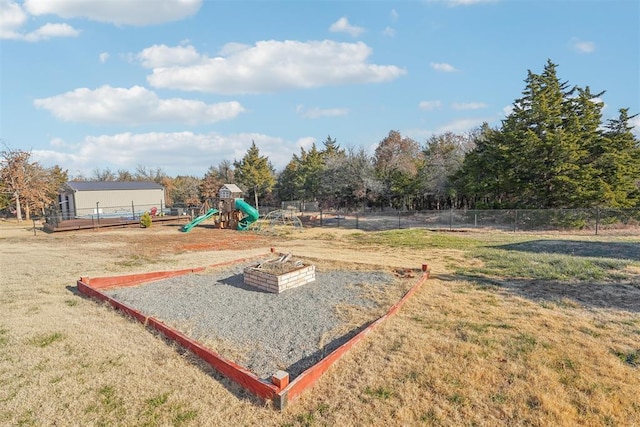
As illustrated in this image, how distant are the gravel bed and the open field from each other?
47cm

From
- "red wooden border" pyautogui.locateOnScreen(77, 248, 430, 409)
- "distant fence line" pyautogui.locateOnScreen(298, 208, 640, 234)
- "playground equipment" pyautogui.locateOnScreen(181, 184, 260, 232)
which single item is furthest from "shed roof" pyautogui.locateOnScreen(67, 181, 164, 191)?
"red wooden border" pyautogui.locateOnScreen(77, 248, 430, 409)

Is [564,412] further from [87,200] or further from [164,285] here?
[87,200]

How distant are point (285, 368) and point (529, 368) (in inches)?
109

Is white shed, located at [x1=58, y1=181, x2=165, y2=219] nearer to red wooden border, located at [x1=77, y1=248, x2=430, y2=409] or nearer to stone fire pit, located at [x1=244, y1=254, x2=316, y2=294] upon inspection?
stone fire pit, located at [x1=244, y1=254, x2=316, y2=294]

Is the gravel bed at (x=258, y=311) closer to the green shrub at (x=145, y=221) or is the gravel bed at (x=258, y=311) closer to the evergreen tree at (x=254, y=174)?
the green shrub at (x=145, y=221)

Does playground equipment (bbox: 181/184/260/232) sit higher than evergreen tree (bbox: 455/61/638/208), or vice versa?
evergreen tree (bbox: 455/61/638/208)

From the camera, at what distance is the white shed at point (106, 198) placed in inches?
1188

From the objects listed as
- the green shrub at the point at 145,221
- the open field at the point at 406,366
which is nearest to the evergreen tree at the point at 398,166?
the green shrub at the point at 145,221

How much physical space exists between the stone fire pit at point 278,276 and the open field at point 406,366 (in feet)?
7.68

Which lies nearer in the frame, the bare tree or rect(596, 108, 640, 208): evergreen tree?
rect(596, 108, 640, 208): evergreen tree

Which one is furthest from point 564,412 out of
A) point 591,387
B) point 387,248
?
point 387,248

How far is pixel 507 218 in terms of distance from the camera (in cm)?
2097

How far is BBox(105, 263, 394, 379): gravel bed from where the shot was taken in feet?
14.5

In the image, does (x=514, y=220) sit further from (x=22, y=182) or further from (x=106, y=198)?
(x=22, y=182)
